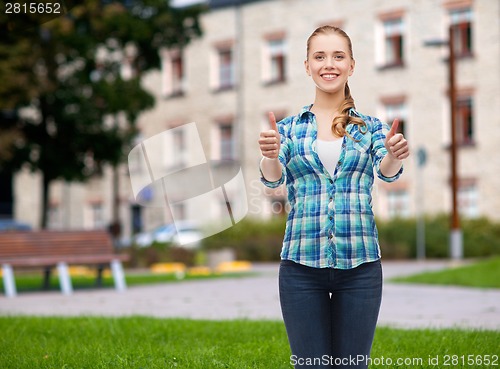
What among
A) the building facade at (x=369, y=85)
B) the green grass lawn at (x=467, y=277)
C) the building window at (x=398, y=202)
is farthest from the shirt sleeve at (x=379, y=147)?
the building window at (x=398, y=202)

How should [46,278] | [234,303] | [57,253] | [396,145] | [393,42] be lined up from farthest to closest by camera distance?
1. [393,42]
2. [46,278]
3. [57,253]
4. [234,303]
5. [396,145]

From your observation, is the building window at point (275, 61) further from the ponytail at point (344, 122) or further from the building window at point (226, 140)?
the ponytail at point (344, 122)

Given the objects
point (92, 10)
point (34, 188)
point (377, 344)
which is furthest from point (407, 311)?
point (34, 188)

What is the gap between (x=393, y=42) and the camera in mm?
36531

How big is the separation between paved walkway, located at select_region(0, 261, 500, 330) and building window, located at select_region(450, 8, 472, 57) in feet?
63.6

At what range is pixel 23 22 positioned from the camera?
1034 cm

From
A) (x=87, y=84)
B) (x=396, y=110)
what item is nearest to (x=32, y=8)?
(x=87, y=84)

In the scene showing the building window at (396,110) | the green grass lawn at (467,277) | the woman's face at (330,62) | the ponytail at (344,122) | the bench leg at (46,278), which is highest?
the building window at (396,110)

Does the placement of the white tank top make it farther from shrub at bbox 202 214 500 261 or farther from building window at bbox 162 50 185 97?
building window at bbox 162 50 185 97

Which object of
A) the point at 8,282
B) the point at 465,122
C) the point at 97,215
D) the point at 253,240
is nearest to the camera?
the point at 8,282

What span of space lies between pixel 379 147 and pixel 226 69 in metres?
38.0

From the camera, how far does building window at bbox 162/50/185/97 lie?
43.9 metres

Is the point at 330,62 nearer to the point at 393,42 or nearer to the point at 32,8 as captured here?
the point at 32,8

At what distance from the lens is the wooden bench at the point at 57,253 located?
626 inches
